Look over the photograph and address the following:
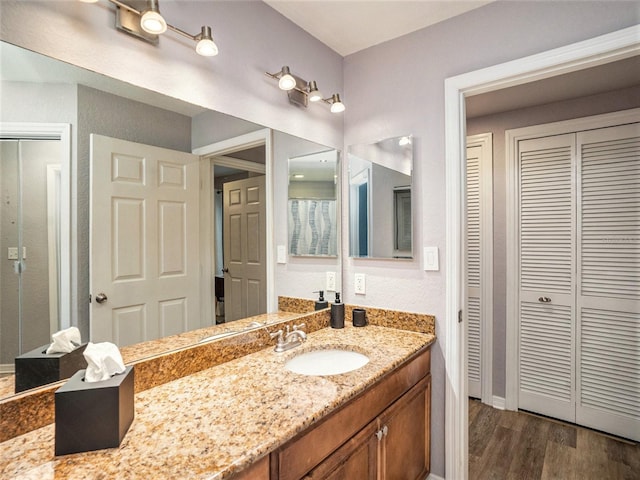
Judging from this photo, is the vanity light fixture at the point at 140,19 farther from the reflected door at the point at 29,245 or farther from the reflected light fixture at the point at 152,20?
the reflected door at the point at 29,245

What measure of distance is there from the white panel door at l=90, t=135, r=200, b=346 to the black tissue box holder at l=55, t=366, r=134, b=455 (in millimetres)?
334

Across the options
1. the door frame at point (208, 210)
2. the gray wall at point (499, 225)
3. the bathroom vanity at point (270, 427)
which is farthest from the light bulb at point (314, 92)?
the gray wall at point (499, 225)

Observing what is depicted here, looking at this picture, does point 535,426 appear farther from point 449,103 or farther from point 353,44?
point 353,44

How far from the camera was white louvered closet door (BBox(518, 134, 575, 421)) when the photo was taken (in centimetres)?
259

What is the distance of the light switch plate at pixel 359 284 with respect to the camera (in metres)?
2.09

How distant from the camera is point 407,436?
62.5 inches

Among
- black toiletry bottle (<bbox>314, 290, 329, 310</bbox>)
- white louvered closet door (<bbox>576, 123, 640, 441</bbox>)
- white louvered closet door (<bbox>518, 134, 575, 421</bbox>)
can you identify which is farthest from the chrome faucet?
white louvered closet door (<bbox>576, 123, 640, 441</bbox>)

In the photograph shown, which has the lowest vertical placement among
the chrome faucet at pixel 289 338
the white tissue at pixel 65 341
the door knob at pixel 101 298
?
the chrome faucet at pixel 289 338

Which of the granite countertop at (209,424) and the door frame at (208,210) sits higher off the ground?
the door frame at (208,210)

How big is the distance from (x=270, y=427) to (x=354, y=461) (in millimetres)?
479

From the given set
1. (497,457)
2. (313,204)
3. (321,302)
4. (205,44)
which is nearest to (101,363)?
(205,44)

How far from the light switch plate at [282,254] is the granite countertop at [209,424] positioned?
1.76 ft

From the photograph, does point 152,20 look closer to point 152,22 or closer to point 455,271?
point 152,22

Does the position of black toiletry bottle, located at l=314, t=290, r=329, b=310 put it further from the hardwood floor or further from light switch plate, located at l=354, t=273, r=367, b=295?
the hardwood floor
